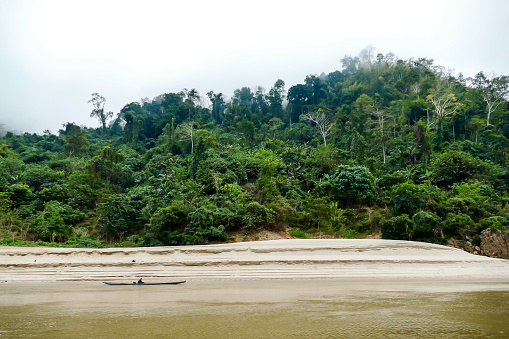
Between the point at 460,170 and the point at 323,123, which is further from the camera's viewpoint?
the point at 323,123

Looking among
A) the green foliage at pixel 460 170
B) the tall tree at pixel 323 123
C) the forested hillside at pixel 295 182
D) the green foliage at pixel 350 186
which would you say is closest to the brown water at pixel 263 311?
the forested hillside at pixel 295 182

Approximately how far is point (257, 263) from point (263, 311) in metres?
5.76

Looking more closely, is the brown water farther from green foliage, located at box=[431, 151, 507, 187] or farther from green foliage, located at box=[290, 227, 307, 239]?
green foliage, located at box=[431, 151, 507, 187]

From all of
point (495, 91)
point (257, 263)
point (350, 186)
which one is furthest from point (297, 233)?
point (495, 91)

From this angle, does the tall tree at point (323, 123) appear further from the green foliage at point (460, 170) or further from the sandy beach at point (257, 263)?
the sandy beach at point (257, 263)

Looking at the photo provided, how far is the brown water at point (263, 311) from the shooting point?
16.2 feet

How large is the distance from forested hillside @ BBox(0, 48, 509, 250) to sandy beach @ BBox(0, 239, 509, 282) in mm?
5248

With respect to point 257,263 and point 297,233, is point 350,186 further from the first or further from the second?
point 257,263

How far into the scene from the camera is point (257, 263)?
12203mm

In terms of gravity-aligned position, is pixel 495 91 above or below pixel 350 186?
above

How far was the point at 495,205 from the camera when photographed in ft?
65.7

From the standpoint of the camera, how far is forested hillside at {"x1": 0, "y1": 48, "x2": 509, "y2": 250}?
64.8ft

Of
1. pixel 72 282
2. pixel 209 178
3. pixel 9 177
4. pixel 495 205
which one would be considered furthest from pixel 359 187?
pixel 9 177

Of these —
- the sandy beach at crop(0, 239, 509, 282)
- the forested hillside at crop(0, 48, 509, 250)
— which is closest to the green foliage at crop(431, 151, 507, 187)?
the forested hillside at crop(0, 48, 509, 250)
